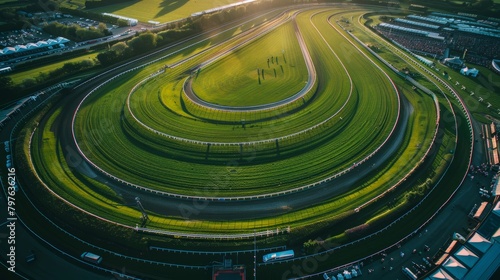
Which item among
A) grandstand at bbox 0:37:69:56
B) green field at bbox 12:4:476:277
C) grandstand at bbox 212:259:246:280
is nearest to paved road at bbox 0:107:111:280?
green field at bbox 12:4:476:277

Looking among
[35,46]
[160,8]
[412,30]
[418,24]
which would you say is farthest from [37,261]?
[418,24]

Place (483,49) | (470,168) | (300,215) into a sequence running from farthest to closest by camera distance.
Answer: (483,49), (470,168), (300,215)

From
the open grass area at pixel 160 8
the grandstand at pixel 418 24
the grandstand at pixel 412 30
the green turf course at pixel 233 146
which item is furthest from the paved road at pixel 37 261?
the grandstand at pixel 418 24

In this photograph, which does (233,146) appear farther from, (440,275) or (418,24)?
(418,24)

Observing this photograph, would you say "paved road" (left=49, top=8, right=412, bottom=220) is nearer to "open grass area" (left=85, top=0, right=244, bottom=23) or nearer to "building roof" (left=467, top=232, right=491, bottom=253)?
"building roof" (left=467, top=232, right=491, bottom=253)

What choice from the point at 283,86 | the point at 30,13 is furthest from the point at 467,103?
the point at 30,13

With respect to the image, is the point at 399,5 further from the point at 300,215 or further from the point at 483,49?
the point at 300,215
